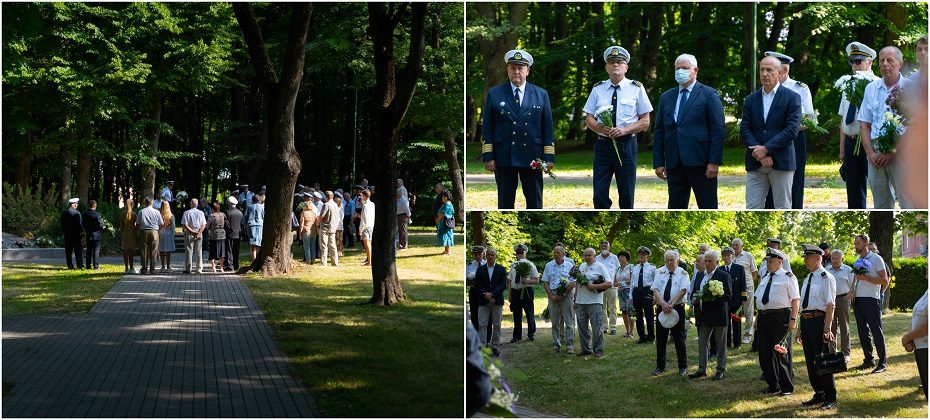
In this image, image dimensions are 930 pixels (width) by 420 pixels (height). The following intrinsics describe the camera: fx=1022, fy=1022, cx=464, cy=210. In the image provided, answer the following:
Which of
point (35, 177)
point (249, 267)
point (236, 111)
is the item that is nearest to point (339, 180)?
point (236, 111)

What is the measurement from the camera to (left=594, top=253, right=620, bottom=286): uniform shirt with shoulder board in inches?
312

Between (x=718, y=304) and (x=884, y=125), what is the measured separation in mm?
2010

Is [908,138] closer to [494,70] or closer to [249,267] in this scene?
[494,70]

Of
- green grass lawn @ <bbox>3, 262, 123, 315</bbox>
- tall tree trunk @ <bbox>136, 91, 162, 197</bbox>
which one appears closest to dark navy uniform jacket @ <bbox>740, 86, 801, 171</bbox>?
green grass lawn @ <bbox>3, 262, 123, 315</bbox>

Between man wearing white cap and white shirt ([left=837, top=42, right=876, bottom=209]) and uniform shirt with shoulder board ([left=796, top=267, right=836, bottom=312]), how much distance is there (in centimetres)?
61

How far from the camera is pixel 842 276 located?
8.34 m

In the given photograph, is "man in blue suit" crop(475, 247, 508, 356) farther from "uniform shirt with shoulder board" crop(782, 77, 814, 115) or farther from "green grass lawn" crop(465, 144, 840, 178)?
"uniform shirt with shoulder board" crop(782, 77, 814, 115)

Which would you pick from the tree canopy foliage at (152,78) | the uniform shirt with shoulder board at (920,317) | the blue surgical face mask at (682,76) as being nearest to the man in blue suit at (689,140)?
the blue surgical face mask at (682,76)

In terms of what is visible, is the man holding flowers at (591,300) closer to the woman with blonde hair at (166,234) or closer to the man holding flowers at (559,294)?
the man holding flowers at (559,294)

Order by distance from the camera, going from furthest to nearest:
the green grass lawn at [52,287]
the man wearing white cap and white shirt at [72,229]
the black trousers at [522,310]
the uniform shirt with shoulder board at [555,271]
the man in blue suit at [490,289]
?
1. the man wearing white cap and white shirt at [72,229]
2. the green grass lawn at [52,287]
3. the uniform shirt with shoulder board at [555,271]
4. the black trousers at [522,310]
5. the man in blue suit at [490,289]

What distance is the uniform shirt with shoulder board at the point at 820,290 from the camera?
27.6 feet

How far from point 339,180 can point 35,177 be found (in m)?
12.3

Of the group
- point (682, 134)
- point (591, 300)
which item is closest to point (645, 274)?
point (591, 300)

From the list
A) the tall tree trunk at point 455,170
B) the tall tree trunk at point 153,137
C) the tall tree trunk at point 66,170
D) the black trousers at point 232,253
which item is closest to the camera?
the black trousers at point 232,253
